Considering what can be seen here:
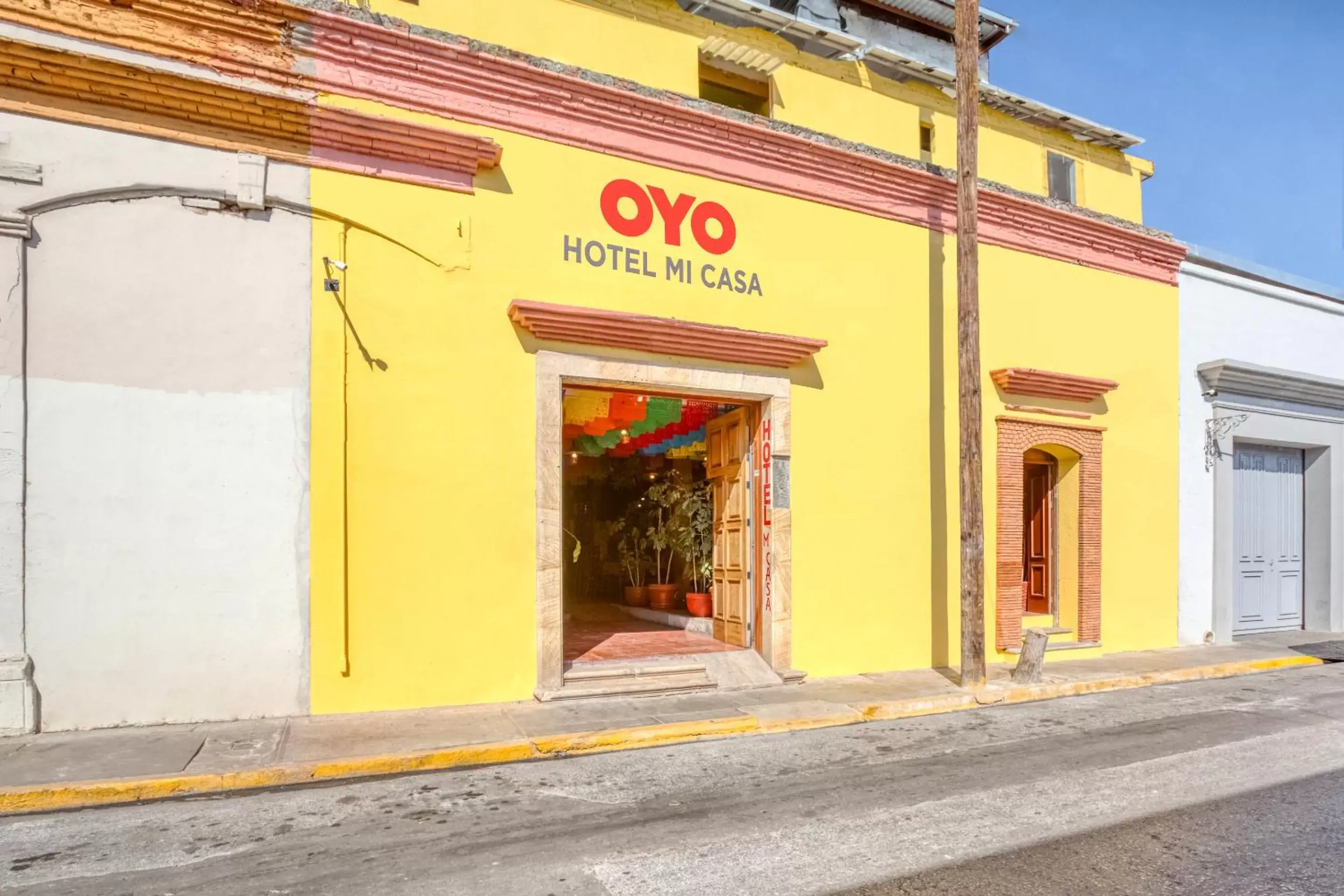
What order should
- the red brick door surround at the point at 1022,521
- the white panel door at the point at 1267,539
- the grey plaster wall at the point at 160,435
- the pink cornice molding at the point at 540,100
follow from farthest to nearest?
the white panel door at the point at 1267,539, the red brick door surround at the point at 1022,521, the pink cornice molding at the point at 540,100, the grey plaster wall at the point at 160,435

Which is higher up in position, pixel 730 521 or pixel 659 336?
pixel 659 336

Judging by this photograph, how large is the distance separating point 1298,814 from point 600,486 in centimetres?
1207

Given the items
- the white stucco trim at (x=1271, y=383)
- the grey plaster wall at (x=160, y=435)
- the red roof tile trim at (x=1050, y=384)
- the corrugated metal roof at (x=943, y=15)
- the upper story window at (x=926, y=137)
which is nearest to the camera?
the grey plaster wall at (x=160, y=435)

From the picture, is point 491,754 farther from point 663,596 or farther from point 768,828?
point 663,596

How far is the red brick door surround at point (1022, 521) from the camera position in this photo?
10992 millimetres

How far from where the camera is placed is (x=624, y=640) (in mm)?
10547

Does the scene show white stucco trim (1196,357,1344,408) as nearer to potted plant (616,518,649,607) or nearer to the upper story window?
the upper story window

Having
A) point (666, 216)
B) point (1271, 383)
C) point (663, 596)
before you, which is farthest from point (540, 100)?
point (1271, 383)

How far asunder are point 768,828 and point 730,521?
5.43 metres

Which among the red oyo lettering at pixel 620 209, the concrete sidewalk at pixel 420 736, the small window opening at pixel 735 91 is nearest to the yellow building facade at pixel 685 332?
the red oyo lettering at pixel 620 209

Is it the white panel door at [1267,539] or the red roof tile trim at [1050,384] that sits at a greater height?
the red roof tile trim at [1050,384]

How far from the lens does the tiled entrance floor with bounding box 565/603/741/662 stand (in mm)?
9461

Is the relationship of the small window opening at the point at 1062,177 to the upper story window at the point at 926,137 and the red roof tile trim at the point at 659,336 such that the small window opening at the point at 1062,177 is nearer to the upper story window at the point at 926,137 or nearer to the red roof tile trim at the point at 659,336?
the upper story window at the point at 926,137

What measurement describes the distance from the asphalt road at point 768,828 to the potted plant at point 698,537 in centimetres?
484
